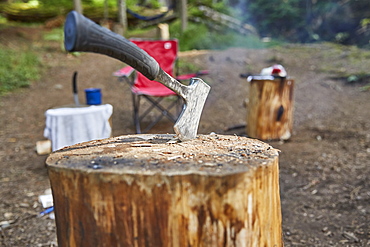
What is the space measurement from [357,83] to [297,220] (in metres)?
4.95

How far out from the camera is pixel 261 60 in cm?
768

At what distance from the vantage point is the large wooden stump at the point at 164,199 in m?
1.07

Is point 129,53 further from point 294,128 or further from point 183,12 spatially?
point 183,12

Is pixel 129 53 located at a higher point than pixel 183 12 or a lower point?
lower

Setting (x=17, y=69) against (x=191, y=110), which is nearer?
(x=191, y=110)

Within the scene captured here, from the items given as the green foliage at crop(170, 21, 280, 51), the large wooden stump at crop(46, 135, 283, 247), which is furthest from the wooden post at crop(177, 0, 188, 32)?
the large wooden stump at crop(46, 135, 283, 247)

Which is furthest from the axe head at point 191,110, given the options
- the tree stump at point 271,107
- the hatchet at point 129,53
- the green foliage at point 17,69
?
the green foliage at point 17,69

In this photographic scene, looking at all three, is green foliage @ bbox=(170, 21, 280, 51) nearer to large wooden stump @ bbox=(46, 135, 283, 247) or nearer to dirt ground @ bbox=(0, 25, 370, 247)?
dirt ground @ bbox=(0, 25, 370, 247)

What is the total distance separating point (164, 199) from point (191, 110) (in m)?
0.54

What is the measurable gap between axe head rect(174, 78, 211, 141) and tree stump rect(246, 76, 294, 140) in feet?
8.54

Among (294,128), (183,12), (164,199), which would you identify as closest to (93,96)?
(164,199)

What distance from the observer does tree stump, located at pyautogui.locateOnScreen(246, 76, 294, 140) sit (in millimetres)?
3995

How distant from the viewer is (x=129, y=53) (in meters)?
1.19

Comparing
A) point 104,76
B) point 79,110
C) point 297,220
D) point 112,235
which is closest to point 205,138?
point 112,235
